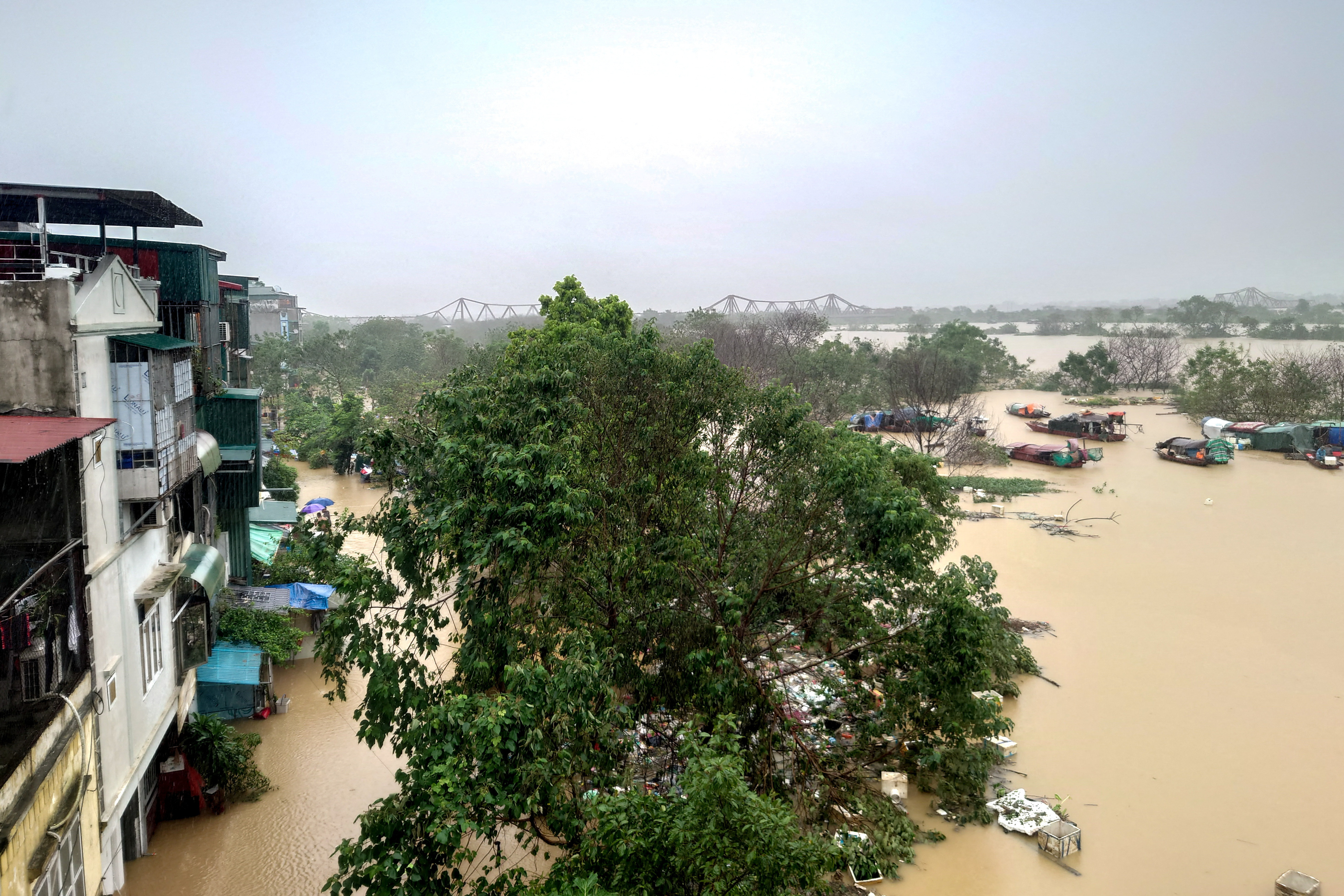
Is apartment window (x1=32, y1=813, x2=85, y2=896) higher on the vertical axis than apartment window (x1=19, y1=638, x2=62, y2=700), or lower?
lower

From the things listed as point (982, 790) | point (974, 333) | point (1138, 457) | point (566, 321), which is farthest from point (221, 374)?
point (974, 333)

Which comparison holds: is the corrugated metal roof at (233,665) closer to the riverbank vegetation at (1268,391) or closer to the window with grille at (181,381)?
the window with grille at (181,381)

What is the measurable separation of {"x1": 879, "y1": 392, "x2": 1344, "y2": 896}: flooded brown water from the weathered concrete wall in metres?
8.69

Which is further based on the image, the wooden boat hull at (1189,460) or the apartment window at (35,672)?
the wooden boat hull at (1189,460)

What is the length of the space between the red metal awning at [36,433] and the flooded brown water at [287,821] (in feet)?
17.6

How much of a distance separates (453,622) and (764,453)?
8.65 meters

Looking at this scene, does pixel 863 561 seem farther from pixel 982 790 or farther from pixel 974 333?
pixel 974 333

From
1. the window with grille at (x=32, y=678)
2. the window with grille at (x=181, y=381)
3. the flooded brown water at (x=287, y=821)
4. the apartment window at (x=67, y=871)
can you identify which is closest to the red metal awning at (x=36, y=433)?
the window with grille at (x=32, y=678)

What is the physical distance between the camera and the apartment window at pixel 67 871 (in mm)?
5047

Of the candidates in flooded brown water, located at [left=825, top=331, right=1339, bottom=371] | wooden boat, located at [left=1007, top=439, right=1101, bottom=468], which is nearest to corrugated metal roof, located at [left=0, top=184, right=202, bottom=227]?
wooden boat, located at [left=1007, top=439, right=1101, bottom=468]

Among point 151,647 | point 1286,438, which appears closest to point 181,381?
point 151,647

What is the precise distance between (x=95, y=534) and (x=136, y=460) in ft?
3.50

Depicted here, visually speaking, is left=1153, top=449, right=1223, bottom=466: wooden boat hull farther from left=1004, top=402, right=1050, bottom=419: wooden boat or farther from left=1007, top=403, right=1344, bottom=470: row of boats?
left=1004, top=402, right=1050, bottom=419: wooden boat

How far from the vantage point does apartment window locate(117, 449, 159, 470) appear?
704 cm
